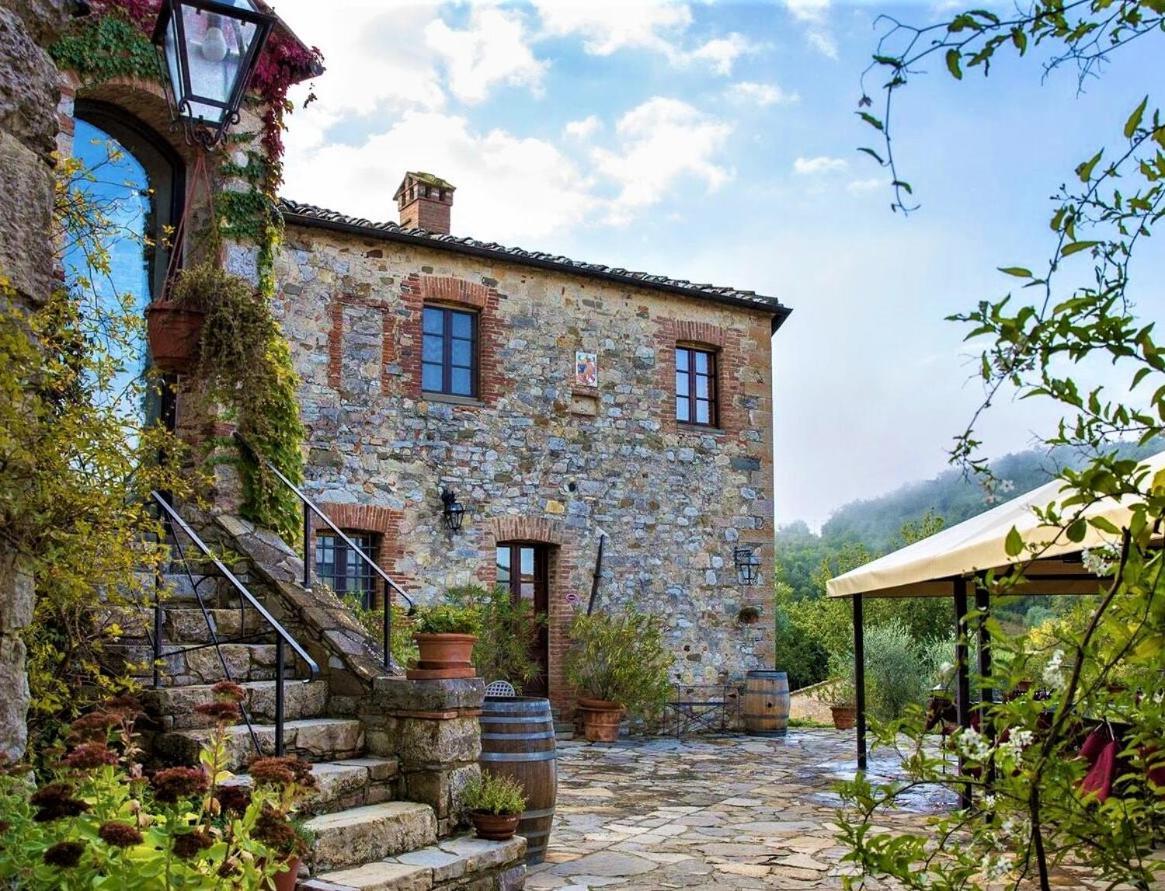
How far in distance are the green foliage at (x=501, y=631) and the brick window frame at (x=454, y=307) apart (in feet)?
7.39

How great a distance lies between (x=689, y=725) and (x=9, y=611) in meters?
11.8

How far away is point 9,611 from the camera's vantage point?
2.10 meters

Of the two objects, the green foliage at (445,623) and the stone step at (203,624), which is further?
the stone step at (203,624)

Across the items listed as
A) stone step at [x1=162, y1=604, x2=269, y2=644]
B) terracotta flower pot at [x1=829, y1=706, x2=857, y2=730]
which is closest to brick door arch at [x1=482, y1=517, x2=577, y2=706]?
terracotta flower pot at [x1=829, y1=706, x2=857, y2=730]

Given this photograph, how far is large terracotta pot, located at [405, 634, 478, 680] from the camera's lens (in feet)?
17.2

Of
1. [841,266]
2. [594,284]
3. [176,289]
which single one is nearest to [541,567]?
[594,284]

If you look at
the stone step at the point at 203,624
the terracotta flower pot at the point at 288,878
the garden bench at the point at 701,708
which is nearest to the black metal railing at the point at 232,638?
the stone step at the point at 203,624

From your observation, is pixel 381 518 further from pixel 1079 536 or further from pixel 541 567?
pixel 1079 536

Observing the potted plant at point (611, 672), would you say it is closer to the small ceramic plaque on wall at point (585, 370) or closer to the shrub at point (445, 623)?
the small ceramic plaque on wall at point (585, 370)

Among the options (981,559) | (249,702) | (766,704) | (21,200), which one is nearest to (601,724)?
(766,704)

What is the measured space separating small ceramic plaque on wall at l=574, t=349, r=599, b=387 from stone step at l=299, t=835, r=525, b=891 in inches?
331

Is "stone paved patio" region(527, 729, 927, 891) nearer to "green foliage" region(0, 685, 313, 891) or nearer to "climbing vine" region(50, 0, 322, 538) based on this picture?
"green foliage" region(0, 685, 313, 891)

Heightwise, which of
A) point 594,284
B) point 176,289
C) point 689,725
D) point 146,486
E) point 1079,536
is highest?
point 594,284

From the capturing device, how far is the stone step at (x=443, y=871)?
4.16m
